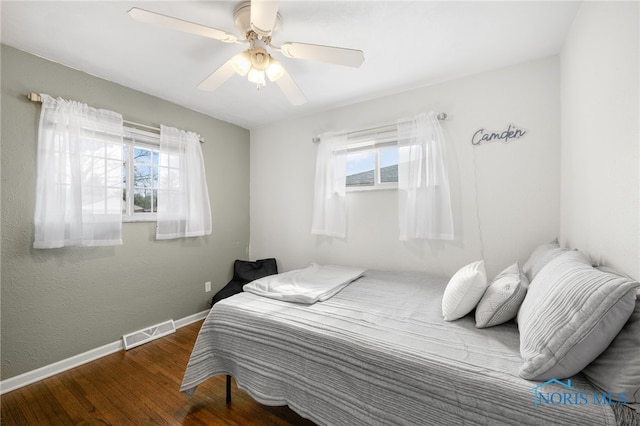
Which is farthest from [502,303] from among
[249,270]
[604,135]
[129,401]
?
[249,270]

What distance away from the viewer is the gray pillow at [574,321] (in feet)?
2.52

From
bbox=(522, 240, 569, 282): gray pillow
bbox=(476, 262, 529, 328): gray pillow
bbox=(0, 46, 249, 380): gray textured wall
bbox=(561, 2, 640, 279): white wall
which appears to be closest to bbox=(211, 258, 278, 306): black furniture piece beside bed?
bbox=(0, 46, 249, 380): gray textured wall

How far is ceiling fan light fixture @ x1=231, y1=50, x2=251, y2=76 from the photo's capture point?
1.53 m

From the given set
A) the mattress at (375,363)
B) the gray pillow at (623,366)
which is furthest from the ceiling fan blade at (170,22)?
the gray pillow at (623,366)

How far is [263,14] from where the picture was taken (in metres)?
1.21

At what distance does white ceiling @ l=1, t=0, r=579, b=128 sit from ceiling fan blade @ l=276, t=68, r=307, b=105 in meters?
0.29

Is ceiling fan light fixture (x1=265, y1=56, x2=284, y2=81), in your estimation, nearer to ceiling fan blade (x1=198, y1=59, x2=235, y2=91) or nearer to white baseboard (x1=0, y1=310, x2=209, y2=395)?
ceiling fan blade (x1=198, y1=59, x2=235, y2=91)

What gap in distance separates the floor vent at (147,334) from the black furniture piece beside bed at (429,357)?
3.88 ft

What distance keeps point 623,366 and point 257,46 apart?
2.10 meters

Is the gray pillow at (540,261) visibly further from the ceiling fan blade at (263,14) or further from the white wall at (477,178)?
the ceiling fan blade at (263,14)

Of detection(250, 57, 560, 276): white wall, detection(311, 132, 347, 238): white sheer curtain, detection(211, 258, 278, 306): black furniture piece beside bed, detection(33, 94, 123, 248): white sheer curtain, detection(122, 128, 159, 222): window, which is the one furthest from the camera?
detection(211, 258, 278, 306): black furniture piece beside bed

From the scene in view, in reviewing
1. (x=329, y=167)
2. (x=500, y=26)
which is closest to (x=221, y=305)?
(x=329, y=167)

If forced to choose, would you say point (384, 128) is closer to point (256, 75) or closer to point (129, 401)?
point (256, 75)

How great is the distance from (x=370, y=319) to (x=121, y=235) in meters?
2.28
